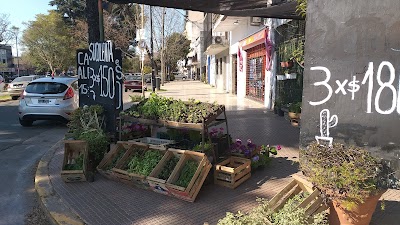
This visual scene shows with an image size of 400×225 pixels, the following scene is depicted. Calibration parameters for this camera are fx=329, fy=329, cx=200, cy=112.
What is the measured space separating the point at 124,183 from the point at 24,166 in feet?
9.03

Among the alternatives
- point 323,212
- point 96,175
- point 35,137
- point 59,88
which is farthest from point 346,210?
point 59,88

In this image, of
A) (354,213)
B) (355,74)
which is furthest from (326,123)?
(354,213)

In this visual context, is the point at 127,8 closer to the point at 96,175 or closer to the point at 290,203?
the point at 96,175

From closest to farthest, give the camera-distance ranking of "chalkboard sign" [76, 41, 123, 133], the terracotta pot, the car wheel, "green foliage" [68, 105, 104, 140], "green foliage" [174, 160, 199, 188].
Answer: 1. the terracotta pot
2. "green foliage" [174, 160, 199, 188]
3. "green foliage" [68, 105, 104, 140]
4. "chalkboard sign" [76, 41, 123, 133]
5. the car wheel

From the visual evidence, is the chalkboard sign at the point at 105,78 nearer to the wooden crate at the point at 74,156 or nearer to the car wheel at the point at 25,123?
the wooden crate at the point at 74,156

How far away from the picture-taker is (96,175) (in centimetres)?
527

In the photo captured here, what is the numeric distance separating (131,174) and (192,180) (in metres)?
0.96

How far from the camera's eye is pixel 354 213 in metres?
2.95

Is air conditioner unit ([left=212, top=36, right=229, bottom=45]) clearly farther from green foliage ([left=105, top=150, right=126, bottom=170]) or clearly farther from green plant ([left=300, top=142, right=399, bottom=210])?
green plant ([left=300, top=142, right=399, bottom=210])

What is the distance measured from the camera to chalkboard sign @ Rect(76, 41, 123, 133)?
19.1 feet

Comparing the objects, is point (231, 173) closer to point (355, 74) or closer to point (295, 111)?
point (355, 74)

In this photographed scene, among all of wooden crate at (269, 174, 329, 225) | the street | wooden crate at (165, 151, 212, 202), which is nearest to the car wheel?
the street

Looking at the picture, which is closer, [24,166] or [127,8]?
[24,166]

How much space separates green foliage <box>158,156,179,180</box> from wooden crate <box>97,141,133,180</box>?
80 centimetres
